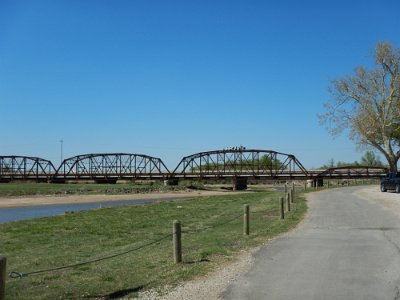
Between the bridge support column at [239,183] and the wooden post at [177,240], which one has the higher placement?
the bridge support column at [239,183]

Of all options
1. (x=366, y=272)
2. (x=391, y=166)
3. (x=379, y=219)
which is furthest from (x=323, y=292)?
(x=391, y=166)

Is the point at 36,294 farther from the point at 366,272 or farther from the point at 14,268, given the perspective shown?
the point at 366,272

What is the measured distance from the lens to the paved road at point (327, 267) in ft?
27.3

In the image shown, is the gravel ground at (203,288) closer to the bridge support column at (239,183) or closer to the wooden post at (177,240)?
the wooden post at (177,240)

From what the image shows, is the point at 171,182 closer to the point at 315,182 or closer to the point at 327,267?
the point at 315,182

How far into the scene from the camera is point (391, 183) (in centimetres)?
4306

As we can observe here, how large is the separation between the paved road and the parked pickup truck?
2664 cm

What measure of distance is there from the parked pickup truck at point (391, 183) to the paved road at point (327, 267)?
2664 centimetres

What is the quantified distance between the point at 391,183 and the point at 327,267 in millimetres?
35501

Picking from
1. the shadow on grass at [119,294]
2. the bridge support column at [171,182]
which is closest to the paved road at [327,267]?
the shadow on grass at [119,294]

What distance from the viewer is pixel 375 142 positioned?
51.0 metres

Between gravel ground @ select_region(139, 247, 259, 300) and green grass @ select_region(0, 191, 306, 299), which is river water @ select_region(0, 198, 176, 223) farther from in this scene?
gravel ground @ select_region(139, 247, 259, 300)

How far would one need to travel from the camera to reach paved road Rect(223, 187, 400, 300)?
8.34m

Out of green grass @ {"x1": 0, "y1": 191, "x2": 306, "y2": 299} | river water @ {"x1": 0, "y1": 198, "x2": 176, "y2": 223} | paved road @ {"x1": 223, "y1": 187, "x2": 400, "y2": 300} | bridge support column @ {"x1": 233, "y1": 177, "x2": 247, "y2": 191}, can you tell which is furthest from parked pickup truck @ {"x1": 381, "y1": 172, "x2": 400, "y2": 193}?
bridge support column @ {"x1": 233, "y1": 177, "x2": 247, "y2": 191}
